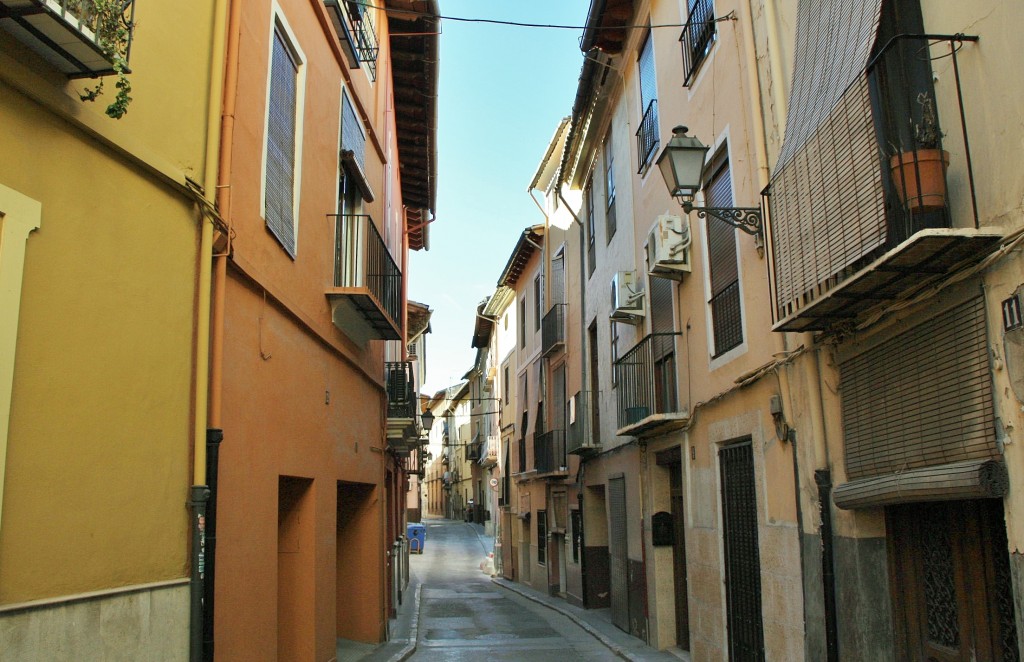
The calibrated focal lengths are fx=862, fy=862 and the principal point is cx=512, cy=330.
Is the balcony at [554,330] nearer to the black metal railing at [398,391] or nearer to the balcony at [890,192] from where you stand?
the black metal railing at [398,391]

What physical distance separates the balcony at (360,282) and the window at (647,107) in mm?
4099

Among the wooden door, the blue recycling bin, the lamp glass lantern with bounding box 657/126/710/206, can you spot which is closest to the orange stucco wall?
the lamp glass lantern with bounding box 657/126/710/206

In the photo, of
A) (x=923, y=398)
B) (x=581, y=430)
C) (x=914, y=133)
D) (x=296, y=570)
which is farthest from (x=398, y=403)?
(x=914, y=133)

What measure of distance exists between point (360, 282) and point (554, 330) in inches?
439

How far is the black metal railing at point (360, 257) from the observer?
33.5 ft

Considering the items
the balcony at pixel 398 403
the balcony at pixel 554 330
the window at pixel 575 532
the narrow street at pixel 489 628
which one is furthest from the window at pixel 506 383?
the balcony at pixel 398 403

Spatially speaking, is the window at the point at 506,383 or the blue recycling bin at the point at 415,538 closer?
the window at the point at 506,383

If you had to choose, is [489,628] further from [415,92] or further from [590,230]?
[415,92]

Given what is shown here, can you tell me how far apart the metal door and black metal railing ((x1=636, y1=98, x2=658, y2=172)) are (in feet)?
15.6

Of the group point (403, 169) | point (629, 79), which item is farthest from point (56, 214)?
point (403, 169)

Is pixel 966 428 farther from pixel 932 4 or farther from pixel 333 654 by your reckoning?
pixel 333 654

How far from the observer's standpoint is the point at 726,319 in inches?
368

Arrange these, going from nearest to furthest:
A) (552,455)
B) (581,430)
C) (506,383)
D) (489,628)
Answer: (489,628) < (581,430) < (552,455) < (506,383)

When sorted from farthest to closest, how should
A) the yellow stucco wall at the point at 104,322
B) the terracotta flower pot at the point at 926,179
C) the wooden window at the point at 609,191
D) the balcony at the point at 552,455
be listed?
the balcony at the point at 552,455 → the wooden window at the point at 609,191 → the terracotta flower pot at the point at 926,179 → the yellow stucco wall at the point at 104,322
